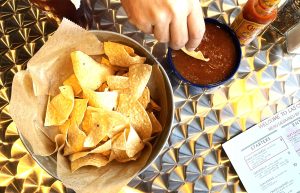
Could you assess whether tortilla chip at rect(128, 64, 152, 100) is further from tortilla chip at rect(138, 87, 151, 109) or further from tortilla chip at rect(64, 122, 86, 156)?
tortilla chip at rect(64, 122, 86, 156)

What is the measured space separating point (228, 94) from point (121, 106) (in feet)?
1.07

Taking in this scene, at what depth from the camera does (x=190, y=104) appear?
96 centimetres

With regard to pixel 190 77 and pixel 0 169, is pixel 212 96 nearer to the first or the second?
pixel 190 77

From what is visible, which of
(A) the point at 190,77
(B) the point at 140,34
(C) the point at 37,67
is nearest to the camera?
(C) the point at 37,67

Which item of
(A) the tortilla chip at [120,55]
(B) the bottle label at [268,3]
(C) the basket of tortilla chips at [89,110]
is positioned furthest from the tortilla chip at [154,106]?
(B) the bottle label at [268,3]

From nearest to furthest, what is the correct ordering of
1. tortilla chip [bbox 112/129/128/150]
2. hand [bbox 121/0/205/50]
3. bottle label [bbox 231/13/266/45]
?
hand [bbox 121/0/205/50]
tortilla chip [bbox 112/129/128/150]
bottle label [bbox 231/13/266/45]

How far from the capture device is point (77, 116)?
0.80 m

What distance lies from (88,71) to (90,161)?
0.20 m

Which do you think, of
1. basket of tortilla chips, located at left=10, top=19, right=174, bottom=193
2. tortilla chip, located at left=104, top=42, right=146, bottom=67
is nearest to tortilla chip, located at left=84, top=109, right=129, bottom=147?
basket of tortilla chips, located at left=10, top=19, right=174, bottom=193

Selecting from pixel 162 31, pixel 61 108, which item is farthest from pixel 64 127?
pixel 162 31

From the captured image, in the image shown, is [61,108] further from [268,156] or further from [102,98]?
[268,156]

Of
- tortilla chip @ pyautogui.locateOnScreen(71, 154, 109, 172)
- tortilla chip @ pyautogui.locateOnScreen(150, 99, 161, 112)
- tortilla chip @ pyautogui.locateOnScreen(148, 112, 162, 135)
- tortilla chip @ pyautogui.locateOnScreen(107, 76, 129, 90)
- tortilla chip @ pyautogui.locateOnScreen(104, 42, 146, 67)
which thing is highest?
tortilla chip @ pyautogui.locateOnScreen(104, 42, 146, 67)

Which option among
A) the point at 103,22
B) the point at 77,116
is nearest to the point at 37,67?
the point at 77,116

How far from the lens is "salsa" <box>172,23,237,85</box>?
2.91 feet
